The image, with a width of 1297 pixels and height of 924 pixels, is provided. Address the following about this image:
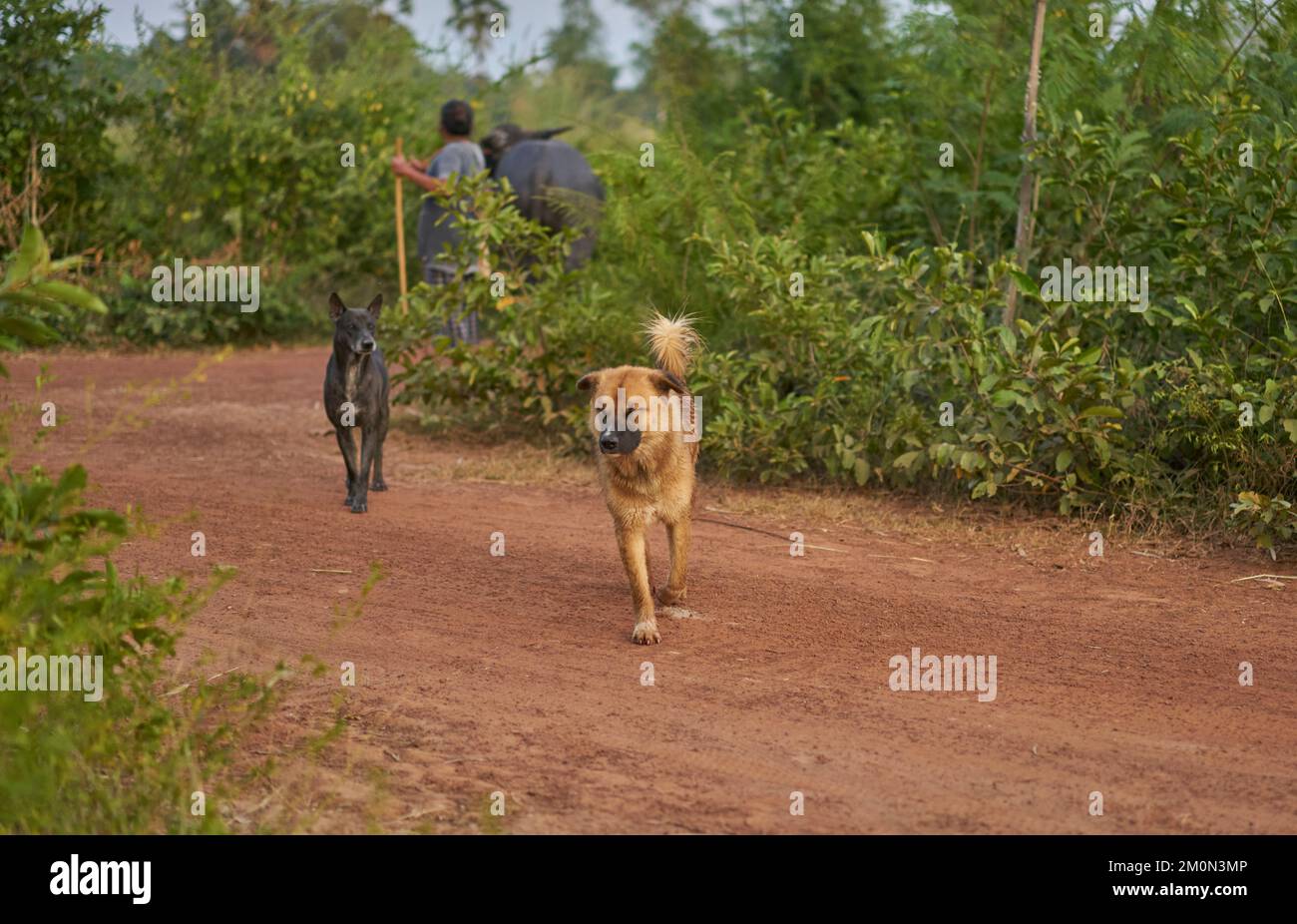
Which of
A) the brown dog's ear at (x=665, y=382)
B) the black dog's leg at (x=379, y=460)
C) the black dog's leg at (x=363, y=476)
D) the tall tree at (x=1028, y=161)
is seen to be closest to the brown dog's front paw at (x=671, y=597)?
the brown dog's ear at (x=665, y=382)

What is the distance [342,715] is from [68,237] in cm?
1183

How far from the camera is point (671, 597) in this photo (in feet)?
22.9

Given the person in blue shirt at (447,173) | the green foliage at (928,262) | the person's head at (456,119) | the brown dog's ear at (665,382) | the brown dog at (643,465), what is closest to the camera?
the brown dog at (643,465)

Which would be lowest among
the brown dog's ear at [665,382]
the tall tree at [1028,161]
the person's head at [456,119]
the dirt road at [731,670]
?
the dirt road at [731,670]

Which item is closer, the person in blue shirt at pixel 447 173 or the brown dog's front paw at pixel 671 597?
the brown dog's front paw at pixel 671 597

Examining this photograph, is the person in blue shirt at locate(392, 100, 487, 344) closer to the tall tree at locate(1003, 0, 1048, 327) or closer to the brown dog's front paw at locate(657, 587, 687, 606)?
the tall tree at locate(1003, 0, 1048, 327)

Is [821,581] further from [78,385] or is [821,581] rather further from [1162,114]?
[78,385]

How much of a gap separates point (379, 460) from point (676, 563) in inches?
141

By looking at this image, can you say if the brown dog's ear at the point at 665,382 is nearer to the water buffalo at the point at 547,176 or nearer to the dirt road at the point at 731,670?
the dirt road at the point at 731,670

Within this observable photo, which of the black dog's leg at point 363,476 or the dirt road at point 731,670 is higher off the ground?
the black dog's leg at point 363,476

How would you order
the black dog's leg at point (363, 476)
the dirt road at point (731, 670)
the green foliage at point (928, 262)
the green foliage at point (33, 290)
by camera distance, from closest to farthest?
the green foliage at point (33, 290) < the dirt road at point (731, 670) < the green foliage at point (928, 262) < the black dog's leg at point (363, 476)

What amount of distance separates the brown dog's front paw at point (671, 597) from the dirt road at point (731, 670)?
0.16 meters

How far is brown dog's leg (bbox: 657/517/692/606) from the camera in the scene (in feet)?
22.5

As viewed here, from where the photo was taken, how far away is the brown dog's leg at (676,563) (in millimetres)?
6867
